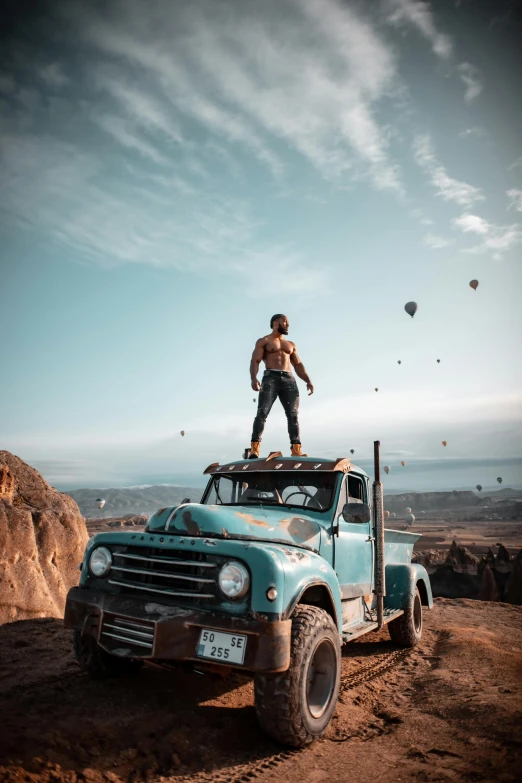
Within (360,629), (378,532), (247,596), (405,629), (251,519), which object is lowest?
(405,629)

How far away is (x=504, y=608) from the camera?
1094cm

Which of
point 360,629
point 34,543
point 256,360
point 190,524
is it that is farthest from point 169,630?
A: point 256,360

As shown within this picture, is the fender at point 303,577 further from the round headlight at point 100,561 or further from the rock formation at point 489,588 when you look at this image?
the rock formation at point 489,588

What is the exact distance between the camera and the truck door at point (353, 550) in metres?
4.98

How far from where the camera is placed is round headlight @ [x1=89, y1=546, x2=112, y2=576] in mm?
4105

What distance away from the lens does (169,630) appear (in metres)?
3.43

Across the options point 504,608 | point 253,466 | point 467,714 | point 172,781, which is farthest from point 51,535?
point 504,608

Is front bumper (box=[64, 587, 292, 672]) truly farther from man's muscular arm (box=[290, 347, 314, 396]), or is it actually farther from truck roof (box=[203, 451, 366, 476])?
man's muscular arm (box=[290, 347, 314, 396])

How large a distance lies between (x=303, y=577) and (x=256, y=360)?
4783 millimetres

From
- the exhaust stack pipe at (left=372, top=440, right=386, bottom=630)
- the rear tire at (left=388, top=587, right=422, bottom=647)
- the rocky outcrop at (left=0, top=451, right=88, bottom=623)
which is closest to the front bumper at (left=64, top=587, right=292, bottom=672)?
the exhaust stack pipe at (left=372, top=440, right=386, bottom=630)

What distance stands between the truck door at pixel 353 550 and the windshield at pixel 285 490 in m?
0.18

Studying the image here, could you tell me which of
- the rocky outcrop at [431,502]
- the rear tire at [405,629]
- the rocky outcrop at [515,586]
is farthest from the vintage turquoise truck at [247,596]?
the rocky outcrop at [431,502]

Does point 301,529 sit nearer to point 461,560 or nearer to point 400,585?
point 400,585

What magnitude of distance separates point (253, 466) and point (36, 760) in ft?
10.4
